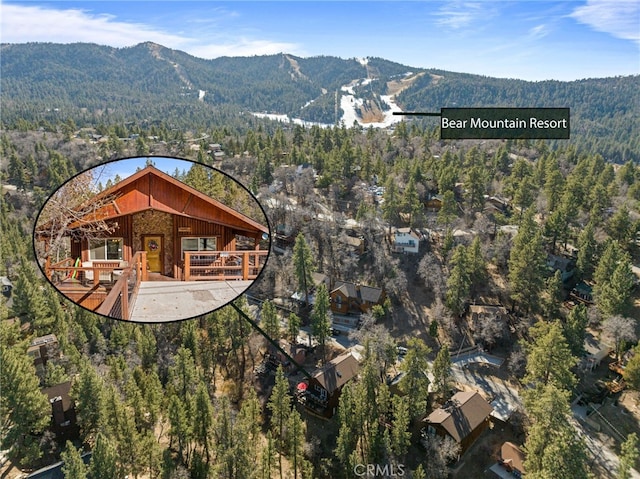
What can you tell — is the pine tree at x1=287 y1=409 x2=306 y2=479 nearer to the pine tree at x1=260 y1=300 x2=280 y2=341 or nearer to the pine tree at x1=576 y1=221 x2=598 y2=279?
the pine tree at x1=260 y1=300 x2=280 y2=341

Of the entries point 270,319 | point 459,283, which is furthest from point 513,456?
point 270,319

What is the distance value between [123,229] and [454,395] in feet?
86.8

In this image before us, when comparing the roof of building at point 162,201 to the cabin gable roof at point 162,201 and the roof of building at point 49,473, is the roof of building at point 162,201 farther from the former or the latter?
the roof of building at point 49,473

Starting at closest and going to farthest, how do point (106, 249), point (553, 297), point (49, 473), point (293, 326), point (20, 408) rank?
point (106, 249) < point (49, 473) < point (20, 408) < point (293, 326) < point (553, 297)

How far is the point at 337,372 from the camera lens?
89.7 feet

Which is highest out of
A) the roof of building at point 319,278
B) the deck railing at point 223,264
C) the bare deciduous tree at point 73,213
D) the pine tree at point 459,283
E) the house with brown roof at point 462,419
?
the bare deciduous tree at point 73,213

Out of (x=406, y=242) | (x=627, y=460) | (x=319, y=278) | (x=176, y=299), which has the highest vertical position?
(x=176, y=299)

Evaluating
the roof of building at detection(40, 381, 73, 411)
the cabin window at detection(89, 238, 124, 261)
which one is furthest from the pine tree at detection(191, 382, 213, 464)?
the cabin window at detection(89, 238, 124, 261)

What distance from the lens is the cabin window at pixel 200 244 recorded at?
3777 mm

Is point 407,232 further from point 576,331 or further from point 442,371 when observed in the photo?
point 442,371

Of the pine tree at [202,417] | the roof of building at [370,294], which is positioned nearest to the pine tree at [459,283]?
the roof of building at [370,294]

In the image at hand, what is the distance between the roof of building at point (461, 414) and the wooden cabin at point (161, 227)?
76.6 ft

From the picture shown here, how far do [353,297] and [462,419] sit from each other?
13.1 metres

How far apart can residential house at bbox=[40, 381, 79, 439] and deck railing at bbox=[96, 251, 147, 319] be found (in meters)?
24.4
